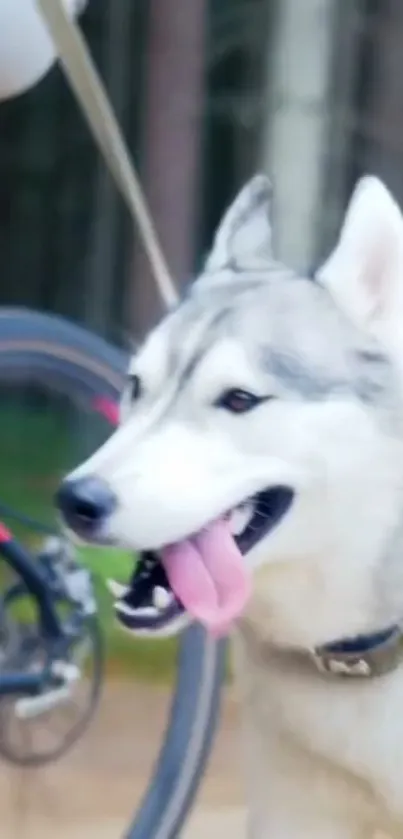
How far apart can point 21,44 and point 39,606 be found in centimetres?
58

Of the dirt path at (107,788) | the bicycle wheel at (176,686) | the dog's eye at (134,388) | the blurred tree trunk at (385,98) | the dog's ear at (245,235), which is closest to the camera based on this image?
the dog's eye at (134,388)

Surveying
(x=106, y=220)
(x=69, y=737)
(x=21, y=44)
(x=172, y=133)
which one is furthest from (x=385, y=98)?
(x=69, y=737)

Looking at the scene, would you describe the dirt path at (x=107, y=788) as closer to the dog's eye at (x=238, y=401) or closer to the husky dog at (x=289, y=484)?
the husky dog at (x=289, y=484)

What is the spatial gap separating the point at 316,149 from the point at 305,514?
1.38 meters

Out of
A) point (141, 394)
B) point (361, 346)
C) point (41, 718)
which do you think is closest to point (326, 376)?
point (361, 346)

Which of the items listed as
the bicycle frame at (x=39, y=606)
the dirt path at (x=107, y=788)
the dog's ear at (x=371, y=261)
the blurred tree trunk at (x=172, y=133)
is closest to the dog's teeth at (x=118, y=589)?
the dog's ear at (x=371, y=261)

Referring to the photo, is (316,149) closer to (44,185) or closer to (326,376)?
(44,185)

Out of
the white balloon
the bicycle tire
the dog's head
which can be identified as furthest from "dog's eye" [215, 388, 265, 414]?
the bicycle tire

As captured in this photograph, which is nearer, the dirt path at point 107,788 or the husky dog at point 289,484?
the husky dog at point 289,484

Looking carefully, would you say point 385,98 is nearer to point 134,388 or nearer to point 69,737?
point 69,737

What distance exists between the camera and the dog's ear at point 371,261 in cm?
111

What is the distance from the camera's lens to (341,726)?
46.5 inches

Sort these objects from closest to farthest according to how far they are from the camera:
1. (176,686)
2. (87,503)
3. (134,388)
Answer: (87,503) → (134,388) → (176,686)

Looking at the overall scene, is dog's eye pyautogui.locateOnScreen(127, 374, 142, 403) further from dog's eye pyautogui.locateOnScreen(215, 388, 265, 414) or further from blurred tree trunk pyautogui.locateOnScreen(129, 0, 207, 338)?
blurred tree trunk pyautogui.locateOnScreen(129, 0, 207, 338)
